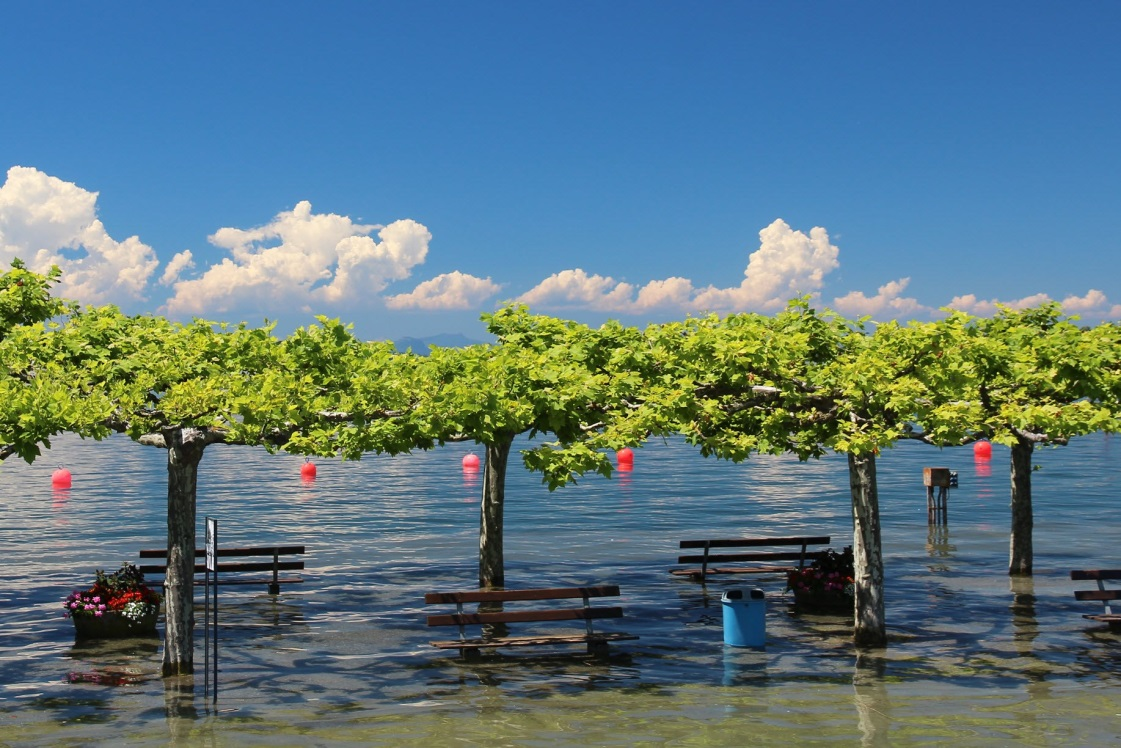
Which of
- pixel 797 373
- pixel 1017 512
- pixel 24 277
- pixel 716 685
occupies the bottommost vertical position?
pixel 716 685

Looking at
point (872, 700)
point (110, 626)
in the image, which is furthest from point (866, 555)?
point (110, 626)

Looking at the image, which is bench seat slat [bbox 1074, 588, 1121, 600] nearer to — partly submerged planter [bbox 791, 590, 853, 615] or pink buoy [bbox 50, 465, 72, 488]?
partly submerged planter [bbox 791, 590, 853, 615]

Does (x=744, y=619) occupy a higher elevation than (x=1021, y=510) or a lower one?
lower

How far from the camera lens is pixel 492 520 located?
2212cm

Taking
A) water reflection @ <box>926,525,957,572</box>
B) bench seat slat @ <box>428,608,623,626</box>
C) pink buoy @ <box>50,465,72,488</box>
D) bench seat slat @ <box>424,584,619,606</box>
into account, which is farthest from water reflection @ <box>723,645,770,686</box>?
pink buoy @ <box>50,465,72,488</box>

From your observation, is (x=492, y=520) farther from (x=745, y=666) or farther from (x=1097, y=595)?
(x=1097, y=595)

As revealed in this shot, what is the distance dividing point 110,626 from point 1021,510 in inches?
660

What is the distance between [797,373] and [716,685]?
4182 millimetres

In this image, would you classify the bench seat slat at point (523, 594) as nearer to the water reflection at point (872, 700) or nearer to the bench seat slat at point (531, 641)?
the bench seat slat at point (531, 641)

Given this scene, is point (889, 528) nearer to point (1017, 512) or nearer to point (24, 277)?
point (1017, 512)

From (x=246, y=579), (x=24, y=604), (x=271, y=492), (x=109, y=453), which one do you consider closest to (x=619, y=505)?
(x=271, y=492)

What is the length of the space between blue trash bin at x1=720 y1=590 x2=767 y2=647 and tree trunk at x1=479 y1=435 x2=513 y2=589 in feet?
18.0

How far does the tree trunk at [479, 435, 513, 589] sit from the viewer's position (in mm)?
21875

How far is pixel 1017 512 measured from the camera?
24.1 metres
